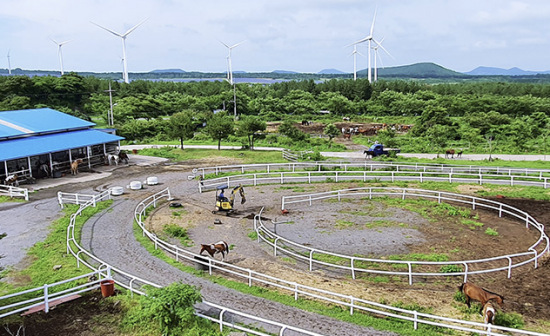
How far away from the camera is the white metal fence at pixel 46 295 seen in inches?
482

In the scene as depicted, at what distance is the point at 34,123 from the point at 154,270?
2874cm

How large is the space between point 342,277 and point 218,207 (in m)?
10.0

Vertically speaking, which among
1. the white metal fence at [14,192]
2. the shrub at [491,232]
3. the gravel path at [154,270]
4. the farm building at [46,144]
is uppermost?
the farm building at [46,144]

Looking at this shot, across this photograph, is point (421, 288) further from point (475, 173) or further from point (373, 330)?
point (475, 173)

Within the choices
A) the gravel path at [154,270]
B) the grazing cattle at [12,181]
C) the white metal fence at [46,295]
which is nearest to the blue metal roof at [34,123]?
the grazing cattle at [12,181]

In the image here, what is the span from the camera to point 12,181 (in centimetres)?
2938

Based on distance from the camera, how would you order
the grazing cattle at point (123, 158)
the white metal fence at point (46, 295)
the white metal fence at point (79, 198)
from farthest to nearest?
the grazing cattle at point (123, 158), the white metal fence at point (79, 198), the white metal fence at point (46, 295)

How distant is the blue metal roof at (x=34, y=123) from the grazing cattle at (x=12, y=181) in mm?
5173

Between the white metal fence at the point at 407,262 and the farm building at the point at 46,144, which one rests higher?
the farm building at the point at 46,144

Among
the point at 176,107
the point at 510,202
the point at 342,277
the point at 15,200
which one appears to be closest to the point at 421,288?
the point at 342,277

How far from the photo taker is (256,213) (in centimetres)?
2341

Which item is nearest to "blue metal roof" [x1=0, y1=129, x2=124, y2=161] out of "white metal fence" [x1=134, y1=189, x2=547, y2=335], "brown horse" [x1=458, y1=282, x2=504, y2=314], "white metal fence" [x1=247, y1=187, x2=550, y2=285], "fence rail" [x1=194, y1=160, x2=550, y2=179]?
"fence rail" [x1=194, y1=160, x2=550, y2=179]

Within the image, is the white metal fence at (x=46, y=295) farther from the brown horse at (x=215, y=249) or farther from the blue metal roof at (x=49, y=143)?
the blue metal roof at (x=49, y=143)

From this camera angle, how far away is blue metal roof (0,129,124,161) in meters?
31.0
